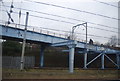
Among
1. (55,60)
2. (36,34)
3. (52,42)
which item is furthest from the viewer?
(55,60)

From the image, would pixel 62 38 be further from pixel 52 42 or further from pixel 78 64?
pixel 78 64

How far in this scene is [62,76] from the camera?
20.7 m

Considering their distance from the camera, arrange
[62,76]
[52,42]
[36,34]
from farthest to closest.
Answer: [52,42]
[36,34]
[62,76]

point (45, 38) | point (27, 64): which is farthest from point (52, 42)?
point (27, 64)

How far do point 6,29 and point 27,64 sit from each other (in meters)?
10.0

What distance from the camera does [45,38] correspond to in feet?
136

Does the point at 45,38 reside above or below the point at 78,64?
above

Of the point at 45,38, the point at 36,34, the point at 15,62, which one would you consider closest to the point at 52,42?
the point at 45,38

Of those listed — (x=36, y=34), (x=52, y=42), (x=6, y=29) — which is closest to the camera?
(x=6, y=29)

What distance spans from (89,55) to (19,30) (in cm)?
2799

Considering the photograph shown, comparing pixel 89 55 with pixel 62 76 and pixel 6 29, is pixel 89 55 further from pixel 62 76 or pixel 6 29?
pixel 62 76

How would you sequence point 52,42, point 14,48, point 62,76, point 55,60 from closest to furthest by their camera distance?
point 62,76 → point 52,42 → point 14,48 → point 55,60

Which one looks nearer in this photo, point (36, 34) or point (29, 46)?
point (36, 34)

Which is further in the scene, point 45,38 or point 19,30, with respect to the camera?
point 45,38
